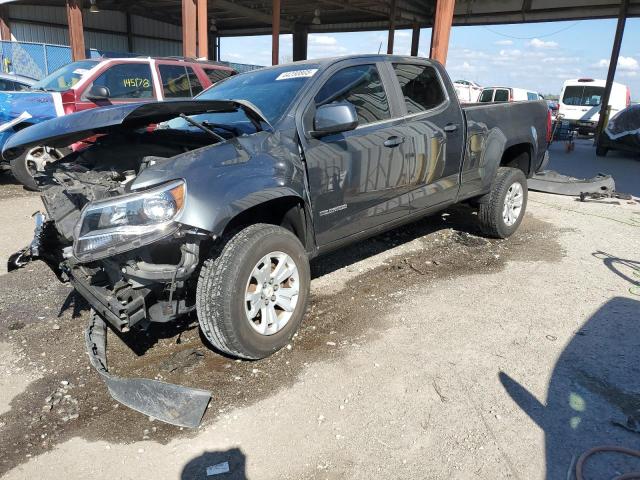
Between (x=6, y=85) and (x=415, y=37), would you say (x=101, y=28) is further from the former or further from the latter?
(x=6, y=85)

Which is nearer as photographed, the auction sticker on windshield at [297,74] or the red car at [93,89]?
the auction sticker on windshield at [297,74]

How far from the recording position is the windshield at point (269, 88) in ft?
11.7

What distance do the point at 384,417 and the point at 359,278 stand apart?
2.06 meters

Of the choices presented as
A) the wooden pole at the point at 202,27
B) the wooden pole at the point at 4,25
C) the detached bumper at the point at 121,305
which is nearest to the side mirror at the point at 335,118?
the detached bumper at the point at 121,305

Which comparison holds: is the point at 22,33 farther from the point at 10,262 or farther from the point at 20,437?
the point at 20,437

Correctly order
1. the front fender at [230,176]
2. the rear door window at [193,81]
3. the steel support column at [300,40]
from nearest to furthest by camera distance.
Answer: the front fender at [230,176] → the rear door window at [193,81] → the steel support column at [300,40]

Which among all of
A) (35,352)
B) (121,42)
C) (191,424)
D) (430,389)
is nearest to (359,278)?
(430,389)

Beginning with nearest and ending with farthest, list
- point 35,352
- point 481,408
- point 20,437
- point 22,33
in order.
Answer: point 20,437 → point 481,408 → point 35,352 → point 22,33

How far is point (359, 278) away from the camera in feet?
15.2

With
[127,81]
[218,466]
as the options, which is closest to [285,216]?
[218,466]

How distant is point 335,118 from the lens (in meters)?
3.28

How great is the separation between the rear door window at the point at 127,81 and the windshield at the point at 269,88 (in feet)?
13.2

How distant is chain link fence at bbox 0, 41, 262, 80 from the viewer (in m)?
17.1

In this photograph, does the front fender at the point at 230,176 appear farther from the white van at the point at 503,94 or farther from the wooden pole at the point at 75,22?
the white van at the point at 503,94
